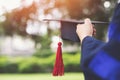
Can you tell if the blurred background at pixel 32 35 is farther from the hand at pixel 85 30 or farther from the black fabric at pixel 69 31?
the hand at pixel 85 30

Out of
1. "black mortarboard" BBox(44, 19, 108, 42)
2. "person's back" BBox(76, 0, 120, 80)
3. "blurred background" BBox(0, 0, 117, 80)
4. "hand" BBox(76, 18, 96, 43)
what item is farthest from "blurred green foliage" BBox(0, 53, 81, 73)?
"person's back" BBox(76, 0, 120, 80)

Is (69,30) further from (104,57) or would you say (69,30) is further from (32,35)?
(32,35)

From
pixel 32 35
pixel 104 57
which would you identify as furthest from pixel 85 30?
pixel 32 35

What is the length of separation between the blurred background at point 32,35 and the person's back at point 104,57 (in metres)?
1.11

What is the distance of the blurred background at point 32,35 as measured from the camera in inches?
84.4

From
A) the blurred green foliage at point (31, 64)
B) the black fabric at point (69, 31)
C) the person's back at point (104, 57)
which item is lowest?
the blurred green foliage at point (31, 64)

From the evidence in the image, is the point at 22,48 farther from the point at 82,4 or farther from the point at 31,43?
the point at 82,4

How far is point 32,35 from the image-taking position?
215 centimetres

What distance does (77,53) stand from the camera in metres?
2.20

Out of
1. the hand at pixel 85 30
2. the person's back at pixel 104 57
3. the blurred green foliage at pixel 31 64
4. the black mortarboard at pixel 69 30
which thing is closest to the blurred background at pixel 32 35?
the blurred green foliage at pixel 31 64

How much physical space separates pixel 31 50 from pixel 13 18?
20cm

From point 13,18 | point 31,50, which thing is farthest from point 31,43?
point 13,18

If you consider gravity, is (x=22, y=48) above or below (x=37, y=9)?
below

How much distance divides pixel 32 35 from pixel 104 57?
1187 millimetres
